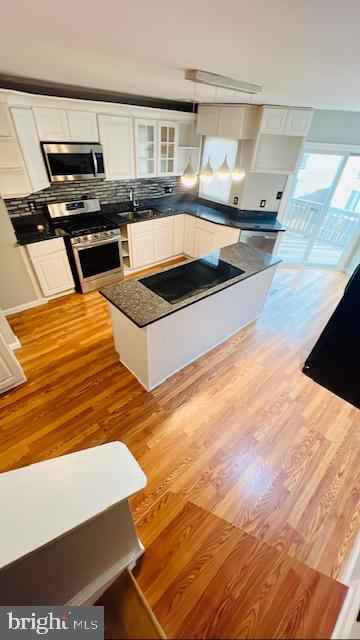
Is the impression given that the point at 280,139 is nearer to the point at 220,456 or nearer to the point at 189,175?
the point at 189,175

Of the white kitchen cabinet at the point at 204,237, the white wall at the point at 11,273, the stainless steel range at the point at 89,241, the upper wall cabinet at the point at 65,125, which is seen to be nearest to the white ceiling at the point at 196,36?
the upper wall cabinet at the point at 65,125

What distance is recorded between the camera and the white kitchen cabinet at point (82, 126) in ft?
10.2

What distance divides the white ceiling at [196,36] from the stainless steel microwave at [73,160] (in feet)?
4.50

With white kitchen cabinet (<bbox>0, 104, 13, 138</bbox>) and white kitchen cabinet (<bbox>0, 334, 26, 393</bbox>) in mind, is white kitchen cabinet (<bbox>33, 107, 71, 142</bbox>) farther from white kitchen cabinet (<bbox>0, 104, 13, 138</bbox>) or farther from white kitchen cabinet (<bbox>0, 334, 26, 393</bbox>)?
white kitchen cabinet (<bbox>0, 334, 26, 393</bbox>)

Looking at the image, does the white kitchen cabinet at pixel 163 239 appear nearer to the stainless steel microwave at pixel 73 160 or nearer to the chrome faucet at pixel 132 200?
the chrome faucet at pixel 132 200

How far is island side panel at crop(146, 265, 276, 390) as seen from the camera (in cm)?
233

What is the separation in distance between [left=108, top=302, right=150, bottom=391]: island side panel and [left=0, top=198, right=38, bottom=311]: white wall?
5.29 feet

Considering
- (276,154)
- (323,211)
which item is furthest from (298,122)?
(323,211)

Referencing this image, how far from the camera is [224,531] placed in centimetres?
155

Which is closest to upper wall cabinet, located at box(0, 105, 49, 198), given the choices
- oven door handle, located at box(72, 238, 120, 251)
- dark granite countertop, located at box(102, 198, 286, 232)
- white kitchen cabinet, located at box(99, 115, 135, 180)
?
oven door handle, located at box(72, 238, 120, 251)

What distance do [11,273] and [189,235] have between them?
2.91 metres

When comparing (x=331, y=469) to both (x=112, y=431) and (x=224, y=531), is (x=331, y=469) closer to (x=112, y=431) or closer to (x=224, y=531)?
(x=224, y=531)

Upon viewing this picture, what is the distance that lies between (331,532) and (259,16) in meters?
2.69

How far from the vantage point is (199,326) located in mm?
2643
